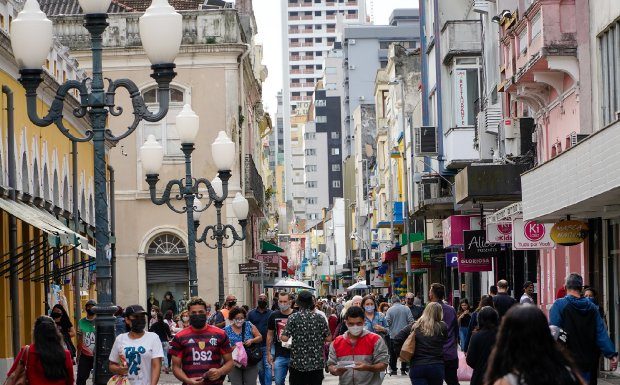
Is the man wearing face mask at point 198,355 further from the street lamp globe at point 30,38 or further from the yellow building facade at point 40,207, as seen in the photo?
the yellow building facade at point 40,207

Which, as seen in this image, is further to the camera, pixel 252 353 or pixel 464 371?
pixel 464 371

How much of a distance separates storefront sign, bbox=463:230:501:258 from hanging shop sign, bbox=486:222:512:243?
3.62 metres

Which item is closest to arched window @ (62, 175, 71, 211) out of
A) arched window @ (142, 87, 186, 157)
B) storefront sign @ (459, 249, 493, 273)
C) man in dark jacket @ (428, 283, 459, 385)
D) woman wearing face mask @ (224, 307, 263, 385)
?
storefront sign @ (459, 249, 493, 273)

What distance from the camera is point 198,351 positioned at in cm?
1357

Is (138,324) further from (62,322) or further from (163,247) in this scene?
(163,247)

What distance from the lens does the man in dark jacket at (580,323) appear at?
14820 millimetres

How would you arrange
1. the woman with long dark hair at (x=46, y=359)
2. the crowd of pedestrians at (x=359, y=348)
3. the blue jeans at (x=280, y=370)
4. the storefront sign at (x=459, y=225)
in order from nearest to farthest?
the crowd of pedestrians at (x=359, y=348)
the woman with long dark hair at (x=46, y=359)
the blue jeans at (x=280, y=370)
the storefront sign at (x=459, y=225)

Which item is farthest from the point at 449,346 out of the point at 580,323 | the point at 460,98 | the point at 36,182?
the point at 460,98

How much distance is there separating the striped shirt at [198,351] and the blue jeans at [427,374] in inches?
90.2

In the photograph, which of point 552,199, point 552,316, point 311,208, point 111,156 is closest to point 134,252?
point 111,156

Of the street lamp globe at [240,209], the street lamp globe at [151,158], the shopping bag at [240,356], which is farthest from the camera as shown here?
the street lamp globe at [240,209]

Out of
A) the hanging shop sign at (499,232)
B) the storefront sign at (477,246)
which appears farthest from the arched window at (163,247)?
the hanging shop sign at (499,232)

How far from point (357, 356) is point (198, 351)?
1.61 meters

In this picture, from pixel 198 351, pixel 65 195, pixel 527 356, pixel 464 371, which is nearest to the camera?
pixel 527 356
